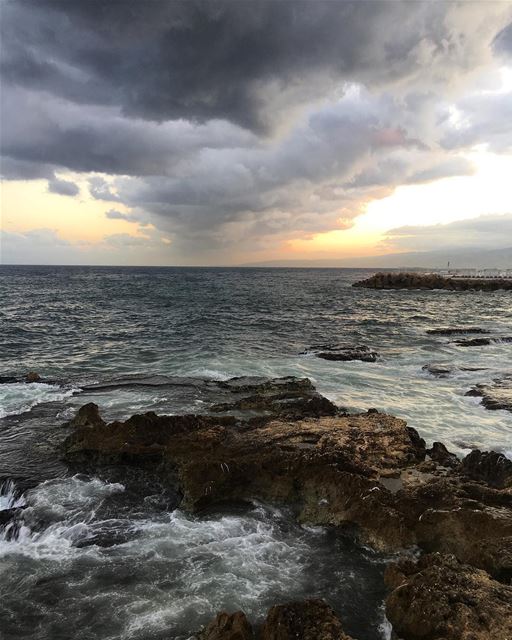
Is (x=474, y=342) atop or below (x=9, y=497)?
atop

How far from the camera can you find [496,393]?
64.1ft

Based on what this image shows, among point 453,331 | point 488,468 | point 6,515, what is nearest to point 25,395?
point 6,515

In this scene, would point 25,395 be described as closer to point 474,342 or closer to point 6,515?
point 6,515

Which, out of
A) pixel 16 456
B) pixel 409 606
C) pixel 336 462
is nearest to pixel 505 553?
pixel 409 606

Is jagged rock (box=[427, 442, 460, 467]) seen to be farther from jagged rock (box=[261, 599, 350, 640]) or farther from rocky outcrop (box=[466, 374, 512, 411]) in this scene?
jagged rock (box=[261, 599, 350, 640])

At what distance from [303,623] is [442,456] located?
25.4 ft

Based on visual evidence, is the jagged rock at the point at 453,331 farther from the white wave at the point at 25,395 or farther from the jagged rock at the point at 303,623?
the jagged rock at the point at 303,623

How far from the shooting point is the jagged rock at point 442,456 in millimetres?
11859

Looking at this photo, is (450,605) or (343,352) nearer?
(450,605)

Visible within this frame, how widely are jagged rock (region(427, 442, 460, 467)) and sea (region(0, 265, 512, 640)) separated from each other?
5.10ft

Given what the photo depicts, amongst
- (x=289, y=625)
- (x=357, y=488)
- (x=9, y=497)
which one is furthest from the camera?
(x=9, y=497)

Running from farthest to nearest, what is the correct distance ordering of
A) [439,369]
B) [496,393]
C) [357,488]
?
[439,369], [496,393], [357,488]

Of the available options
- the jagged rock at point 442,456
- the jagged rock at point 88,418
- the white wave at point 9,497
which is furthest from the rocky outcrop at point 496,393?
the white wave at point 9,497

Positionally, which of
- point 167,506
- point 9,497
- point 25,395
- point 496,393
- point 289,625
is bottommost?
point 9,497
